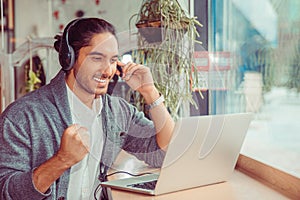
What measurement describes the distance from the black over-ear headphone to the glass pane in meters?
0.52

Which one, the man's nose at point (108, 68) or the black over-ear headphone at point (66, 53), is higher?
the black over-ear headphone at point (66, 53)

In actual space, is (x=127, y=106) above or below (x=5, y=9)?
below

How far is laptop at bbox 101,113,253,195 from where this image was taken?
881 millimetres

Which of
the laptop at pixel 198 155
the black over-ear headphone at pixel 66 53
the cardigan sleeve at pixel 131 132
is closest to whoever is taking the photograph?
the laptop at pixel 198 155

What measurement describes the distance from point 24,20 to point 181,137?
8.55ft

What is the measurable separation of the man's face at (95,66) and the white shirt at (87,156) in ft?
0.12

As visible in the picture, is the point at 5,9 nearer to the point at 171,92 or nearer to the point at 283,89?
the point at 171,92

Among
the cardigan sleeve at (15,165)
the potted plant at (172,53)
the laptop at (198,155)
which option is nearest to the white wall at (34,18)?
the potted plant at (172,53)

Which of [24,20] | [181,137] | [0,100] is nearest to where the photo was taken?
[181,137]

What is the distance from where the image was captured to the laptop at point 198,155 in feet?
2.89

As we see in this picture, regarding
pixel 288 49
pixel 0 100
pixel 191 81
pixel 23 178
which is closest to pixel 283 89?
pixel 288 49

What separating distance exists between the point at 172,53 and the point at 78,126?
51cm

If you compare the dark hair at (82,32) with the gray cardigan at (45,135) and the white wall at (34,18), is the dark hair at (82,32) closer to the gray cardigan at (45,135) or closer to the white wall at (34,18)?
the gray cardigan at (45,135)

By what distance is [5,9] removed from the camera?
3.15 m
